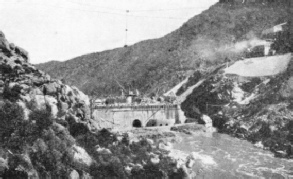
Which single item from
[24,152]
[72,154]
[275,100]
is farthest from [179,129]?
[24,152]

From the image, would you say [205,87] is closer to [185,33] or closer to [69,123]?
[69,123]

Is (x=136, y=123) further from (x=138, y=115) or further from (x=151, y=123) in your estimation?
(x=151, y=123)

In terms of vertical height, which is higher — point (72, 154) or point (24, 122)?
point (24, 122)

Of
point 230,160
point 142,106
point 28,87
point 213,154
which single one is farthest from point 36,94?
point 142,106

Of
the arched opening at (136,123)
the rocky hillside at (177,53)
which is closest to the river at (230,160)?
the arched opening at (136,123)

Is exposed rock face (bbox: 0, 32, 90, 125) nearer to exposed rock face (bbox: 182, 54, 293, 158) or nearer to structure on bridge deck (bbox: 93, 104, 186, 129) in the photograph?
structure on bridge deck (bbox: 93, 104, 186, 129)
